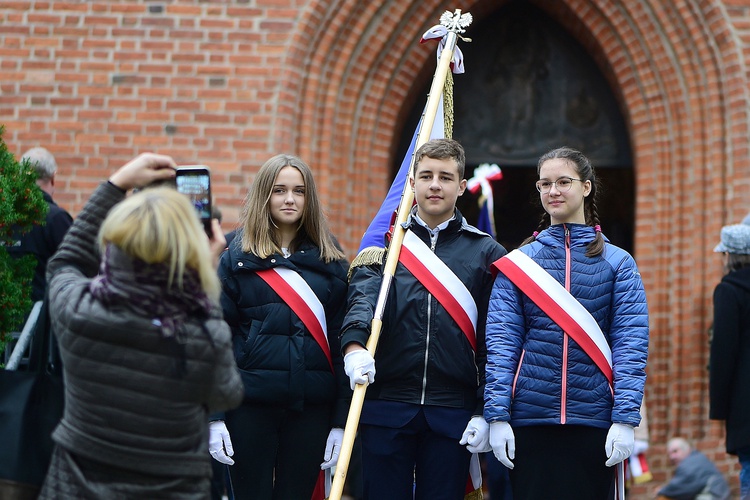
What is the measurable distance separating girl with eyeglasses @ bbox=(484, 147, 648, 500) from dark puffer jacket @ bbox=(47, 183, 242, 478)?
4.60ft

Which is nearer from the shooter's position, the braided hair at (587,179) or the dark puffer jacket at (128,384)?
the dark puffer jacket at (128,384)

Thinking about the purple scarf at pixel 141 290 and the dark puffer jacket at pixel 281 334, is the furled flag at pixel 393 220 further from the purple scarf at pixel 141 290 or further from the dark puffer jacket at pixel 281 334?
the purple scarf at pixel 141 290

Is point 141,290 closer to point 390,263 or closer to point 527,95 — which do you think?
point 390,263

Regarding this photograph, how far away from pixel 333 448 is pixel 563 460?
864mm

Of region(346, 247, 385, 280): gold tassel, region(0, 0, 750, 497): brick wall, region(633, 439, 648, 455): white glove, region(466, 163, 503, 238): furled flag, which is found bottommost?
region(633, 439, 648, 455): white glove

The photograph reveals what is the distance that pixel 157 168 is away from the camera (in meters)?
3.15

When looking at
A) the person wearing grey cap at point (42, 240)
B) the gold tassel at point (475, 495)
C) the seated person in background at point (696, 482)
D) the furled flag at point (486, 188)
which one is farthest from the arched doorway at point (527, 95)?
the gold tassel at point (475, 495)

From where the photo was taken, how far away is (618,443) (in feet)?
12.7

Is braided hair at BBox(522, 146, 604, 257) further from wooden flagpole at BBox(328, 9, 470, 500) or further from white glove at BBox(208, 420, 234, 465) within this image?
white glove at BBox(208, 420, 234, 465)

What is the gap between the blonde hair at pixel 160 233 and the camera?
2770mm

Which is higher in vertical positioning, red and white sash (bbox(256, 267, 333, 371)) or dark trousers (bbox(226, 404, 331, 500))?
red and white sash (bbox(256, 267, 333, 371))

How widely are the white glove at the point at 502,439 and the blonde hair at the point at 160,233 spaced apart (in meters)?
1.50

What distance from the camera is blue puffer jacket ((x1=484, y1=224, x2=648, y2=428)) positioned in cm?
396

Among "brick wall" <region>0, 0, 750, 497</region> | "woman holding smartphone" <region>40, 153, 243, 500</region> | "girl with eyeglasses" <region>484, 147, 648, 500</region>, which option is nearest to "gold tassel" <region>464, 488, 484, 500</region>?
"girl with eyeglasses" <region>484, 147, 648, 500</region>
